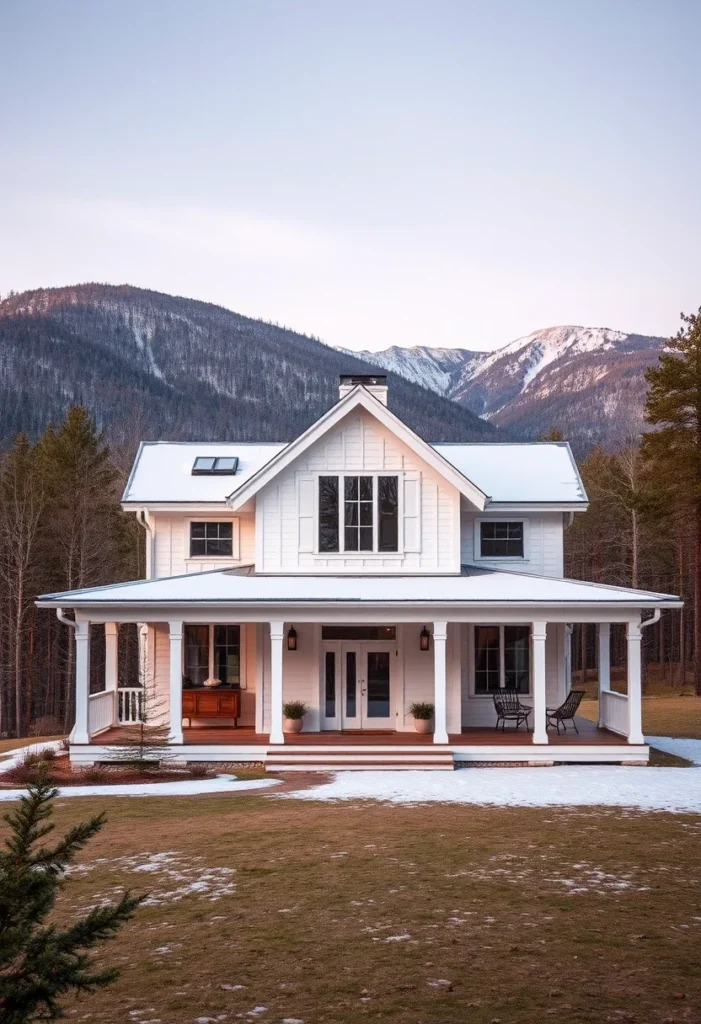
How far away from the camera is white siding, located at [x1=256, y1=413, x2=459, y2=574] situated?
69.4 feet

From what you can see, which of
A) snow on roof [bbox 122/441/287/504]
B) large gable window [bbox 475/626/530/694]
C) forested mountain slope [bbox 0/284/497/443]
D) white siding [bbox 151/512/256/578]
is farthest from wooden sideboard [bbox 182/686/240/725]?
forested mountain slope [bbox 0/284/497/443]

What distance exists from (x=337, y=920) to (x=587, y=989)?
98.3 inches

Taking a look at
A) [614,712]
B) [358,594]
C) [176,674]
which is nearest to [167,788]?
[176,674]

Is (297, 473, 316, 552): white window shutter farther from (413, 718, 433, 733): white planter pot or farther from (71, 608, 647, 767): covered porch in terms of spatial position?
(413, 718, 433, 733): white planter pot

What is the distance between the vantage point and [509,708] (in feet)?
70.0

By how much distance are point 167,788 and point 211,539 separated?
801cm

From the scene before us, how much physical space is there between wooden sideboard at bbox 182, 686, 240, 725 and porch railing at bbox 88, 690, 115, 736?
1887 mm

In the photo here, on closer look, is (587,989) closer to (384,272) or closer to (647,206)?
(647,206)

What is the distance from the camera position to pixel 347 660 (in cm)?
2147

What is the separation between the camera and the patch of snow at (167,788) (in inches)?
624

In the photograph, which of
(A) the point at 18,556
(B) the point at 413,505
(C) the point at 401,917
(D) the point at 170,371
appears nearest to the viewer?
(C) the point at 401,917

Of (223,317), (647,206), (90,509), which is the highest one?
(223,317)

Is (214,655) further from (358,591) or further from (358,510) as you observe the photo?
(358,510)

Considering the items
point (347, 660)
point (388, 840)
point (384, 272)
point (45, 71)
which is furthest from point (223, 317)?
point (388, 840)
